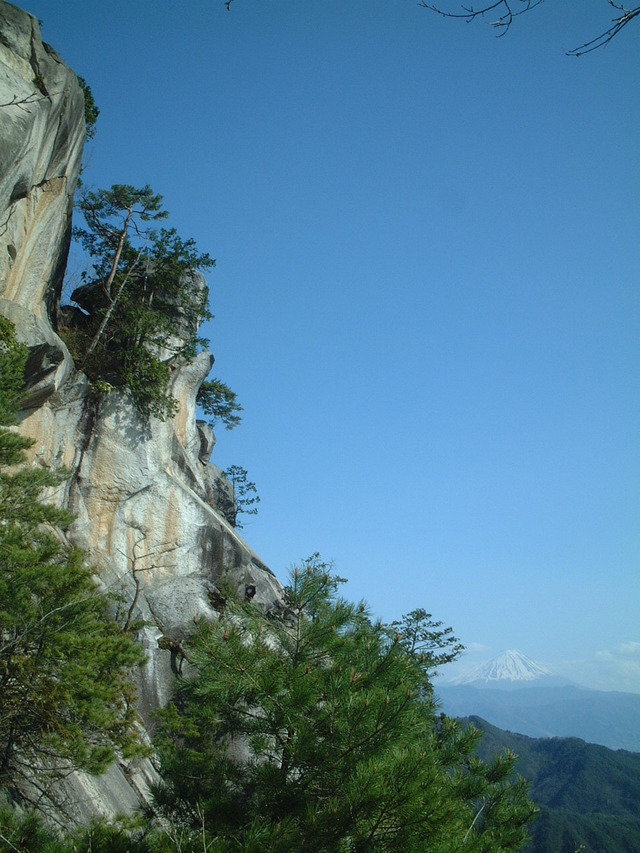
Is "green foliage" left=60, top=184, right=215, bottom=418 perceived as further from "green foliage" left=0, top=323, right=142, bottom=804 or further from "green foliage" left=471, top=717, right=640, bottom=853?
"green foliage" left=471, top=717, right=640, bottom=853

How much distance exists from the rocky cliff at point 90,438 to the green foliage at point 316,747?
5.84 m

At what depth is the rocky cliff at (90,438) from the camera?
43.4 feet

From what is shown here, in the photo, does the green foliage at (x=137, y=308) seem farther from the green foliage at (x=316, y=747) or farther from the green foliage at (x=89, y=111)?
the green foliage at (x=316, y=747)

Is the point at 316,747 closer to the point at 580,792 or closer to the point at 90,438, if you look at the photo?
the point at 90,438

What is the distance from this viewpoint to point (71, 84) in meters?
14.8

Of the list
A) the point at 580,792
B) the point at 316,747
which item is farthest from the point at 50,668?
the point at 580,792

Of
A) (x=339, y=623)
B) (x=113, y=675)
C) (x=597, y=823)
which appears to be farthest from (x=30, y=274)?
(x=597, y=823)

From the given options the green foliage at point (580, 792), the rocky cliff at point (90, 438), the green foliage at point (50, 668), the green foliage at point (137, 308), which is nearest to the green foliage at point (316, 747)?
the green foliage at point (50, 668)

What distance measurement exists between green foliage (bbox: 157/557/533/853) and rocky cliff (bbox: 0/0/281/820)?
584cm

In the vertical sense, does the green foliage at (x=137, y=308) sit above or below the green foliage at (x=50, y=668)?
above

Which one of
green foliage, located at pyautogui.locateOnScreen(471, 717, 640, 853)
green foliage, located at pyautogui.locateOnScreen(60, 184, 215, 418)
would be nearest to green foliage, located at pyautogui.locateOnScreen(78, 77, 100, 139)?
green foliage, located at pyautogui.locateOnScreen(60, 184, 215, 418)

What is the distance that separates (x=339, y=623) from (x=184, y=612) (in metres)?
9.87

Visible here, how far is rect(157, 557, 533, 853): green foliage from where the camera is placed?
504 cm

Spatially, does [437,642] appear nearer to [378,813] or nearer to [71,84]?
[378,813]
